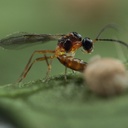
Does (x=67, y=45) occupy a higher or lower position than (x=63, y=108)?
higher

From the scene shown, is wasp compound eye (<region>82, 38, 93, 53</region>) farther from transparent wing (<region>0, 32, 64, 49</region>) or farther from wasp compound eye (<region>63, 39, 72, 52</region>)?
transparent wing (<region>0, 32, 64, 49</region>)

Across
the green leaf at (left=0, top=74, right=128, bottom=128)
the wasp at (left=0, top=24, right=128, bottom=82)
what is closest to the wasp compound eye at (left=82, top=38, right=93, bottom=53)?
the wasp at (left=0, top=24, right=128, bottom=82)

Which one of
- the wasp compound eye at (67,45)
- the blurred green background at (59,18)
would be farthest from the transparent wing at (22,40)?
the blurred green background at (59,18)

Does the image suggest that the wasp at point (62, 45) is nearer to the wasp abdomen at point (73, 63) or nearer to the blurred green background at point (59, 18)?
the wasp abdomen at point (73, 63)

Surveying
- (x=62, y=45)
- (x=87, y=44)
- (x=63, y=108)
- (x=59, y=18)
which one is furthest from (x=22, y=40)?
(x=59, y=18)

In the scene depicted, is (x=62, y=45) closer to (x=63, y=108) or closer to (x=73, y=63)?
(x=73, y=63)
